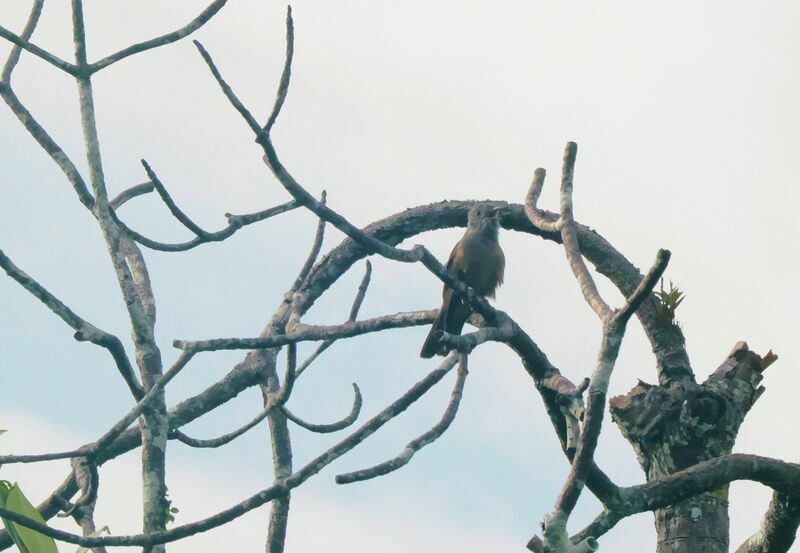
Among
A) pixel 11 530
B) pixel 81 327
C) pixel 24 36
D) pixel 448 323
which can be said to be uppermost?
pixel 24 36

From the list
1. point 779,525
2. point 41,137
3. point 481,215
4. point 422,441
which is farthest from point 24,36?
point 779,525

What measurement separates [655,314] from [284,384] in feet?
6.45

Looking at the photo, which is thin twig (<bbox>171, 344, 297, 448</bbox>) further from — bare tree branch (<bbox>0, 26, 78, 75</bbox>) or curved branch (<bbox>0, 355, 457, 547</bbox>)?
bare tree branch (<bbox>0, 26, 78, 75</bbox>)

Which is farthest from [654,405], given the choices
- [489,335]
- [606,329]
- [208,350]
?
[208,350]

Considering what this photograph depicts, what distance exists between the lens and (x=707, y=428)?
471 cm

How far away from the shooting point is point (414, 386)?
3.88 metres

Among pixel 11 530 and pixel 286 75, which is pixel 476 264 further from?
pixel 11 530

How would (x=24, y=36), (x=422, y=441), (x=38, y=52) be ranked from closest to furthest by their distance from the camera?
(x=422, y=441) → (x=38, y=52) → (x=24, y=36)

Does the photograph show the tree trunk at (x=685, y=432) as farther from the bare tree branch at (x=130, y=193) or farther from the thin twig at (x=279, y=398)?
the bare tree branch at (x=130, y=193)

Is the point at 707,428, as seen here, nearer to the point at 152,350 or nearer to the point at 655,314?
the point at 655,314

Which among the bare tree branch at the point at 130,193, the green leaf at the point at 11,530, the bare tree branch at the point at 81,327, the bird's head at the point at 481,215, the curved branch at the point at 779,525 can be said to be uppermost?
the bare tree branch at the point at 130,193

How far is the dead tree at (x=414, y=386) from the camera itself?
10.8 ft

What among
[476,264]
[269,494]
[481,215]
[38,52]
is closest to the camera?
[269,494]

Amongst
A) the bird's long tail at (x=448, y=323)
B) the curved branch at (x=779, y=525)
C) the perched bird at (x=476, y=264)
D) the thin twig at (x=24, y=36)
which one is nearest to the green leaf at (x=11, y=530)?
the thin twig at (x=24, y=36)
